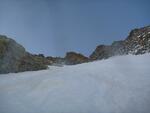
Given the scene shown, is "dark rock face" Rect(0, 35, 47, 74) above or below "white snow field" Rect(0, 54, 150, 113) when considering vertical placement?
above

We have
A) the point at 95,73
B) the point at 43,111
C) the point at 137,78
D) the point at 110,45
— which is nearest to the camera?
the point at 43,111

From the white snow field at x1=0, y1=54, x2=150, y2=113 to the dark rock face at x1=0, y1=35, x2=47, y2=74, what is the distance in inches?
83.3

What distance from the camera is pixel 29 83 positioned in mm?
6309

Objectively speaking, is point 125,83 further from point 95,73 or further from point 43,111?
point 43,111

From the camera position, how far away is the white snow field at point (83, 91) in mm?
5047

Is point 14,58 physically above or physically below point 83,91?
above

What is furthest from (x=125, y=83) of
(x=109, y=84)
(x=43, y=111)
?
(x=43, y=111)

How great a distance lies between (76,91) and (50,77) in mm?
1073

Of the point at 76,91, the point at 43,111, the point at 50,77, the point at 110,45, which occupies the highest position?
the point at 110,45

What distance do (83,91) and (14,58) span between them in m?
4.89

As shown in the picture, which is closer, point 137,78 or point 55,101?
point 55,101

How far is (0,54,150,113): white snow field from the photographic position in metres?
5.05

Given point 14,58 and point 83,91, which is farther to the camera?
point 14,58

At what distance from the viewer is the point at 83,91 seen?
570 cm
